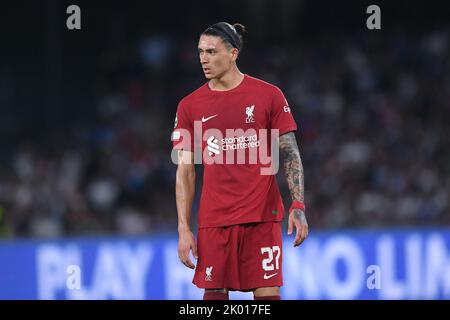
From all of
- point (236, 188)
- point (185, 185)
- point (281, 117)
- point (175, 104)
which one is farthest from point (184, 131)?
point (175, 104)

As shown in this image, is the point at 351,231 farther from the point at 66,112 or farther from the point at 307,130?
the point at 66,112

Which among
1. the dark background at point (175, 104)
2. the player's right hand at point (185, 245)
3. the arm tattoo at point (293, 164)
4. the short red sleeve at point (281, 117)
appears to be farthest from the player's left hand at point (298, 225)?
the dark background at point (175, 104)

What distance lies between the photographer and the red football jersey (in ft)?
20.8

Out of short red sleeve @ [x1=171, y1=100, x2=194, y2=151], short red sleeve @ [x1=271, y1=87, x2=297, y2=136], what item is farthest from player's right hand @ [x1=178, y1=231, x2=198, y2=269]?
short red sleeve @ [x1=271, y1=87, x2=297, y2=136]

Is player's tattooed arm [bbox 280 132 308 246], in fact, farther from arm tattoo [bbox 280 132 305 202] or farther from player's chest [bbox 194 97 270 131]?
player's chest [bbox 194 97 270 131]

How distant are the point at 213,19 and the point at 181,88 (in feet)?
5.68

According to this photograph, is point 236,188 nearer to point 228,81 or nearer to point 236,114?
point 236,114

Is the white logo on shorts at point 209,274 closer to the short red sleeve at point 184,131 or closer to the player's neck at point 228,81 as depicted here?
the short red sleeve at point 184,131

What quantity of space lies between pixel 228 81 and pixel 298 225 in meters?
0.97

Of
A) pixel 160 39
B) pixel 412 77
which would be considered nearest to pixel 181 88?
pixel 160 39

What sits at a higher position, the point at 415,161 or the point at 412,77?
the point at 412,77

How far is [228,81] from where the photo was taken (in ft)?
21.2
